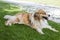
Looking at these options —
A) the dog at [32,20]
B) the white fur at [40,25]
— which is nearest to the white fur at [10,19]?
the dog at [32,20]

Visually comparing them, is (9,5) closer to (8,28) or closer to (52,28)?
(8,28)

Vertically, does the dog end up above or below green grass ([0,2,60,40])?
above

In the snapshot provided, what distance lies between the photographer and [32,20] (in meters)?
1.14

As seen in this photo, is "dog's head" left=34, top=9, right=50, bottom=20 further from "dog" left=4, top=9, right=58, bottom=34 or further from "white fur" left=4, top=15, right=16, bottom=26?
"white fur" left=4, top=15, right=16, bottom=26

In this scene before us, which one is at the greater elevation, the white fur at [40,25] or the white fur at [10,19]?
Answer: the white fur at [10,19]

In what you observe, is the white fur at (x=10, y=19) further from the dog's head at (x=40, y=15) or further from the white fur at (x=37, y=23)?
the dog's head at (x=40, y=15)

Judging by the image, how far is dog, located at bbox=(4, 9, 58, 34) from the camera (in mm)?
1145

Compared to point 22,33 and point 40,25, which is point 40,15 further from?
point 22,33

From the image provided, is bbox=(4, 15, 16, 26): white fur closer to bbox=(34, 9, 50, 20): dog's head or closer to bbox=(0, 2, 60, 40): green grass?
bbox=(0, 2, 60, 40): green grass

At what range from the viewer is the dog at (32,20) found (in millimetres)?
1145

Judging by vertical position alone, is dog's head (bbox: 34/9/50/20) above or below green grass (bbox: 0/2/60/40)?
above

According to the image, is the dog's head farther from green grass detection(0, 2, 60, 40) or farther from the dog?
green grass detection(0, 2, 60, 40)

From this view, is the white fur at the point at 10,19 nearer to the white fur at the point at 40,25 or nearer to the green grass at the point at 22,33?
the green grass at the point at 22,33

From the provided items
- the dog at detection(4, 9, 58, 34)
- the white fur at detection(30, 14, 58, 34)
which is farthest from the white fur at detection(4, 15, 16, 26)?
the white fur at detection(30, 14, 58, 34)
